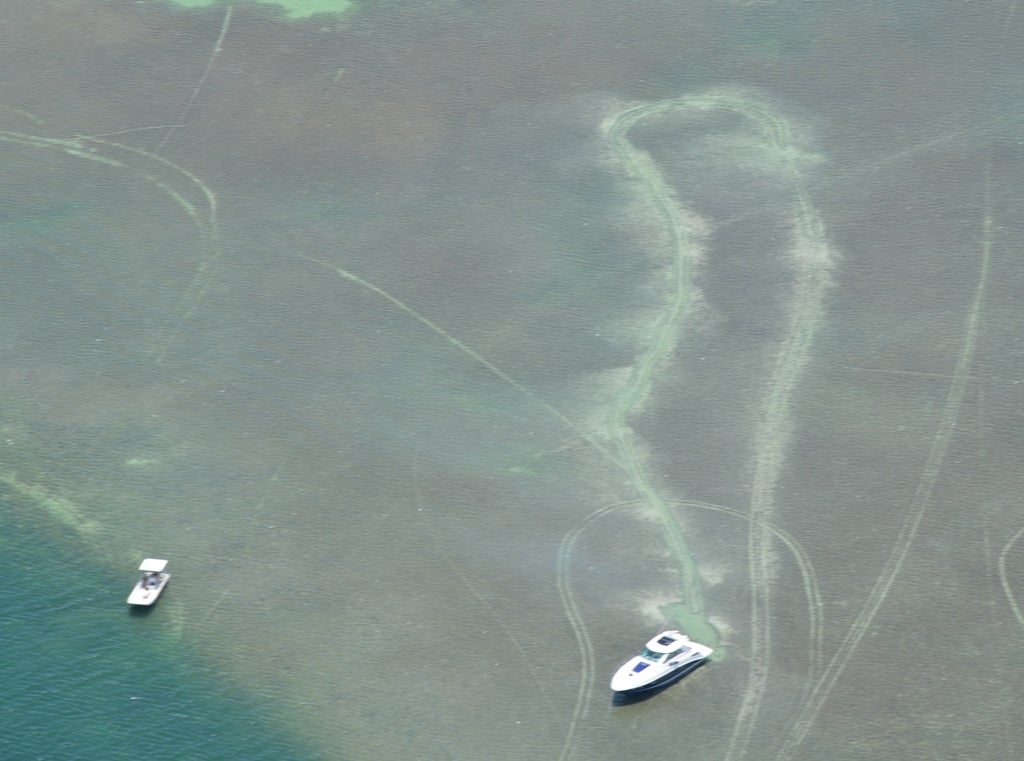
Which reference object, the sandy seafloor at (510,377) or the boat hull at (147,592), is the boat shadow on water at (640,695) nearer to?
the sandy seafloor at (510,377)

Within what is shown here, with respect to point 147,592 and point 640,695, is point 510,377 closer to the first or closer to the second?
point 640,695

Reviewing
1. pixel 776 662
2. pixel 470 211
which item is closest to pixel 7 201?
pixel 470 211

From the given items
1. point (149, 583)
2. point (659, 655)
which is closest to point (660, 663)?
point (659, 655)

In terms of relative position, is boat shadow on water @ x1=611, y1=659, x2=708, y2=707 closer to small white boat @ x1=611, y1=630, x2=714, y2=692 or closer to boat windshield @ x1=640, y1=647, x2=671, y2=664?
small white boat @ x1=611, y1=630, x2=714, y2=692

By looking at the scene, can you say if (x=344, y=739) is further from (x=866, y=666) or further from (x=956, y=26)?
(x=956, y=26)

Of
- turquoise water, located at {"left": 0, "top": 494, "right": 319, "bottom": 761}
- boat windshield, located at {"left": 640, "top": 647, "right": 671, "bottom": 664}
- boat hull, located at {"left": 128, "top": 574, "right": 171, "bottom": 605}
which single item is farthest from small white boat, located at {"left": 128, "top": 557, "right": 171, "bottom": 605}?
boat windshield, located at {"left": 640, "top": 647, "right": 671, "bottom": 664}

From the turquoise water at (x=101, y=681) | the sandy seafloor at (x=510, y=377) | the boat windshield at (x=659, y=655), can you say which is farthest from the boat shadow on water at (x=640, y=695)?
the turquoise water at (x=101, y=681)
